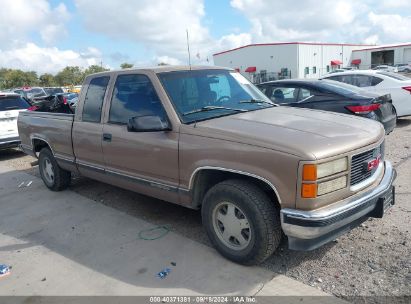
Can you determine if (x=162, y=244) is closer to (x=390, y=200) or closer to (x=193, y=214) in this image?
(x=193, y=214)

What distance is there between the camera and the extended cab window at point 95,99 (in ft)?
16.3

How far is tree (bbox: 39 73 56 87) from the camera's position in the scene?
3223 inches

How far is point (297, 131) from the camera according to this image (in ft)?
11.2

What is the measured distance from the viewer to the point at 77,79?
82.9 m

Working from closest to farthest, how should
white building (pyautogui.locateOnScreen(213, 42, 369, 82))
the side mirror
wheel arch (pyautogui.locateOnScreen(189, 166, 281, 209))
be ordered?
wheel arch (pyautogui.locateOnScreen(189, 166, 281, 209)) < the side mirror < white building (pyautogui.locateOnScreen(213, 42, 369, 82))

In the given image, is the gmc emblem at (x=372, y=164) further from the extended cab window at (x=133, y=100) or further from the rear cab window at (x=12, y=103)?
the rear cab window at (x=12, y=103)

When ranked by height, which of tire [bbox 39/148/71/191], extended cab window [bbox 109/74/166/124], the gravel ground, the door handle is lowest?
the gravel ground

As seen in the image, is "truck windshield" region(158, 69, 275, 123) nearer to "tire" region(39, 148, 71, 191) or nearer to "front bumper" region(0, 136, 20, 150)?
"tire" region(39, 148, 71, 191)

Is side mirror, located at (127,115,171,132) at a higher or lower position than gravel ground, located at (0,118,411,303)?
higher

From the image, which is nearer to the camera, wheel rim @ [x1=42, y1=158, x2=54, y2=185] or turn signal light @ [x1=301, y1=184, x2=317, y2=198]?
turn signal light @ [x1=301, y1=184, x2=317, y2=198]

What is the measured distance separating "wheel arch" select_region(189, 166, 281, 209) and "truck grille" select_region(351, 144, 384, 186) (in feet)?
2.30

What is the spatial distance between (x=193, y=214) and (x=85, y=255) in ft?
4.88

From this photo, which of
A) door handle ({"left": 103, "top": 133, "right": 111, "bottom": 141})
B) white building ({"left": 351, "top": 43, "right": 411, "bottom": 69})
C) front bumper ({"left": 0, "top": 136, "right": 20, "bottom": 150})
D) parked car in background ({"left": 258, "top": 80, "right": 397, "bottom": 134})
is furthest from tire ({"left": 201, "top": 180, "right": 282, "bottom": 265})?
white building ({"left": 351, "top": 43, "right": 411, "bottom": 69})

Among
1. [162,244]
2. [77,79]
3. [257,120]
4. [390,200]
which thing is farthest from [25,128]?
[77,79]
